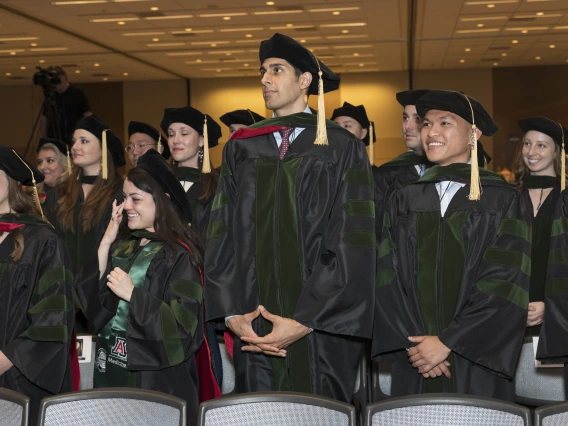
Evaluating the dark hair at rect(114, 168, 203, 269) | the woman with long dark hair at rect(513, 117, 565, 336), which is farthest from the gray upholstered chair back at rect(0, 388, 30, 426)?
the woman with long dark hair at rect(513, 117, 565, 336)

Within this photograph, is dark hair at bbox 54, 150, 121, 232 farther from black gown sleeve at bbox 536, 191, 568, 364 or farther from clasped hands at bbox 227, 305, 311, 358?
black gown sleeve at bbox 536, 191, 568, 364

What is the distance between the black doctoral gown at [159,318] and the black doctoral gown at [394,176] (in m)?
1.68

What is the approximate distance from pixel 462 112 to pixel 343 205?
72cm

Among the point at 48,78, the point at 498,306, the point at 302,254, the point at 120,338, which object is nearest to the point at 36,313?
the point at 120,338

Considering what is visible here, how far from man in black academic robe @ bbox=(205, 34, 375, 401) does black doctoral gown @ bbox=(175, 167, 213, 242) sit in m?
1.54

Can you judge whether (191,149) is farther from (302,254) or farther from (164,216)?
(302,254)

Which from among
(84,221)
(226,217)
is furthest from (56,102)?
(226,217)

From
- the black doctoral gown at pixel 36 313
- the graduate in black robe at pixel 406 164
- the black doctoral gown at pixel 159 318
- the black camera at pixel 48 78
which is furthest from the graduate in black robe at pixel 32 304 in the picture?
the black camera at pixel 48 78

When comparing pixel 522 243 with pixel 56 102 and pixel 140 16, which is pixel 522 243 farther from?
pixel 140 16

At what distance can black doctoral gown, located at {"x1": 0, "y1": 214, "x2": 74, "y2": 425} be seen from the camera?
3.29 metres

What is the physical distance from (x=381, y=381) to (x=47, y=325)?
1.58 meters

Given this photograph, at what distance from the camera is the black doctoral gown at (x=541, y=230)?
437 cm

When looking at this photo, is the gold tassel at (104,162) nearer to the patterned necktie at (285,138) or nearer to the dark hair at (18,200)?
the dark hair at (18,200)

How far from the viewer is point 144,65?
2006cm
